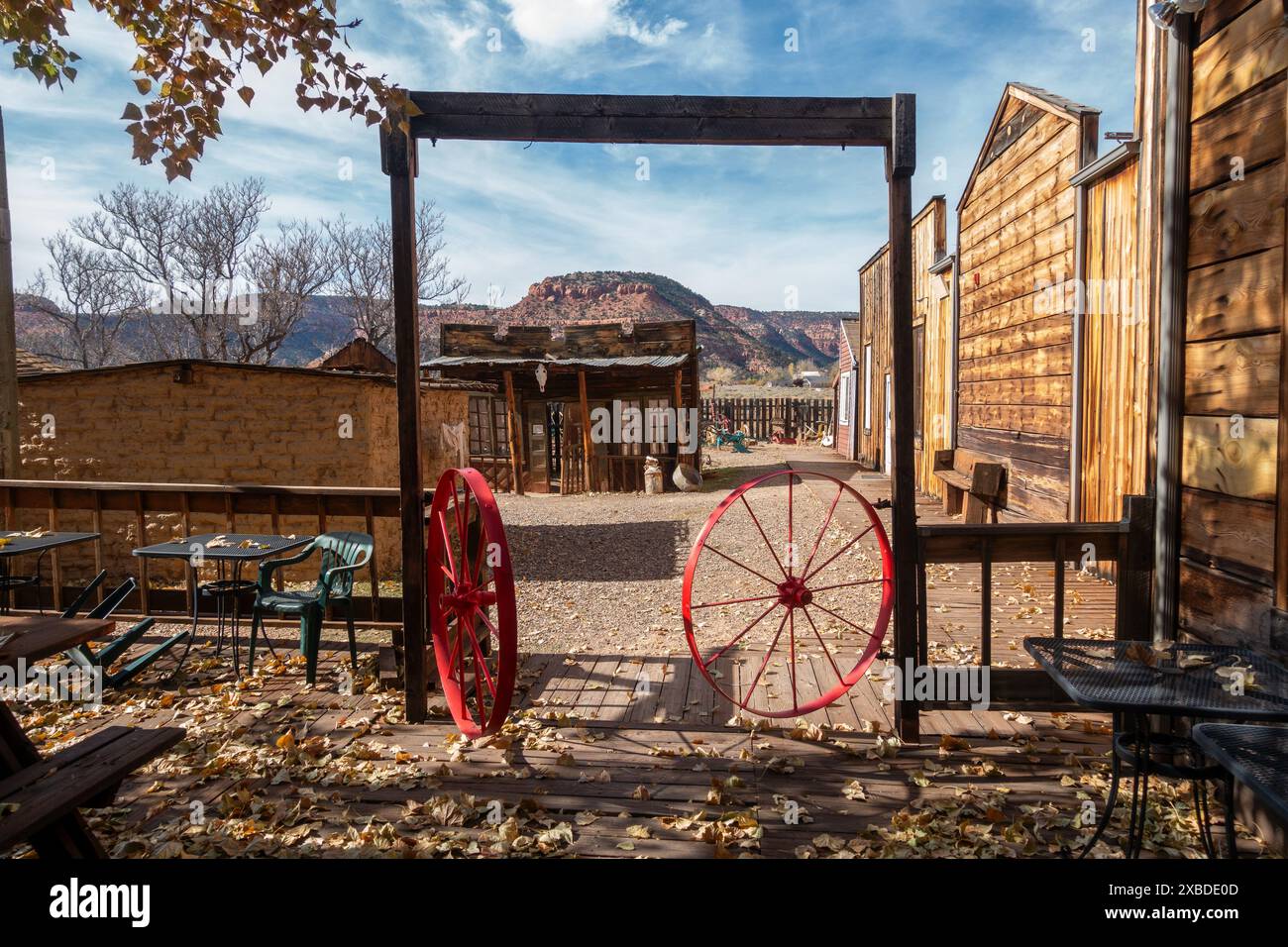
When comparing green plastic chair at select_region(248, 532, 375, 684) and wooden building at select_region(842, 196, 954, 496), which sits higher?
wooden building at select_region(842, 196, 954, 496)

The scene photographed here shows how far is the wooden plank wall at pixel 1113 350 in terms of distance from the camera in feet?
20.6

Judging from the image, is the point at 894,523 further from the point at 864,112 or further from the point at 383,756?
the point at 383,756

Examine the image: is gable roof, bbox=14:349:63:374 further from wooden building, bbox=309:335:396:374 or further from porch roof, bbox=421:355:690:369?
wooden building, bbox=309:335:396:374

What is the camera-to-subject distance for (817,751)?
3.85 m

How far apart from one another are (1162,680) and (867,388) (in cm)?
1732

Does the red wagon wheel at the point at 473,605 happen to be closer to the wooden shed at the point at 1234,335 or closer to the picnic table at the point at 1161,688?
the picnic table at the point at 1161,688

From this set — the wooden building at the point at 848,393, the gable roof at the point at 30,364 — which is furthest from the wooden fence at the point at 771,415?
the gable roof at the point at 30,364

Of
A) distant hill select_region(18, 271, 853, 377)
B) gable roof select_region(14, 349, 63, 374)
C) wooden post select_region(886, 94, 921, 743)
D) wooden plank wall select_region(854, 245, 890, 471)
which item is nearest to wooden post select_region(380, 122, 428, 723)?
wooden post select_region(886, 94, 921, 743)

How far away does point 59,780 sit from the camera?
101 inches

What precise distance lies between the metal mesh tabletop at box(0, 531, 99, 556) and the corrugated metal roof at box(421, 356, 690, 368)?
38.9ft

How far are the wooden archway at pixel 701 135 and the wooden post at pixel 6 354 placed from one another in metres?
6.66

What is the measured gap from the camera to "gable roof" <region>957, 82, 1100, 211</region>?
7066mm

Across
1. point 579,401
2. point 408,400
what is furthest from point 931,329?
point 408,400
